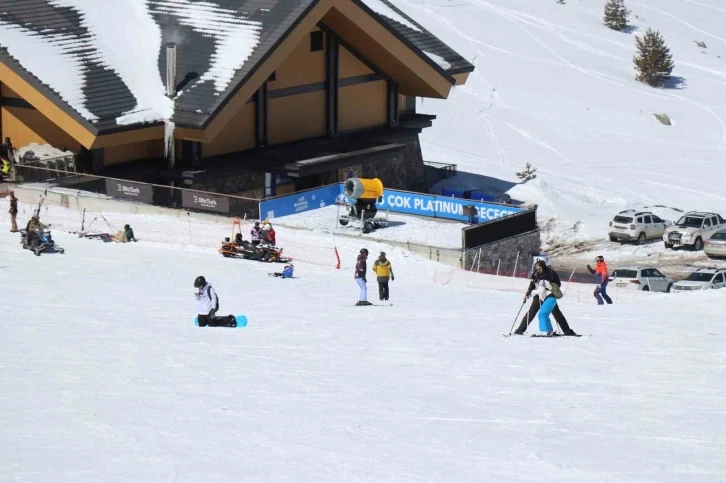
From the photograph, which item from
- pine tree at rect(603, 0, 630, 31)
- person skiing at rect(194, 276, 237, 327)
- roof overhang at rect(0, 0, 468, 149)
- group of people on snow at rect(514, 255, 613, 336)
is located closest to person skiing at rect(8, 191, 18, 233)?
roof overhang at rect(0, 0, 468, 149)

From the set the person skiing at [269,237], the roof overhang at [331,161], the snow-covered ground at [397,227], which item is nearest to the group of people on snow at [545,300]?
the person skiing at [269,237]

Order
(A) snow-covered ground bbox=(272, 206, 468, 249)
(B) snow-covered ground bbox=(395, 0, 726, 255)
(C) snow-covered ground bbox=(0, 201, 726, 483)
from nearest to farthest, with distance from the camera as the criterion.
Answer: (C) snow-covered ground bbox=(0, 201, 726, 483) < (A) snow-covered ground bbox=(272, 206, 468, 249) < (B) snow-covered ground bbox=(395, 0, 726, 255)

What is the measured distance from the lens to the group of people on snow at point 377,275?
2950cm

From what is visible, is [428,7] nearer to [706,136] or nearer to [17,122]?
[706,136]

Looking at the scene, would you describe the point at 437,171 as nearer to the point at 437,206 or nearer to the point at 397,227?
the point at 437,206

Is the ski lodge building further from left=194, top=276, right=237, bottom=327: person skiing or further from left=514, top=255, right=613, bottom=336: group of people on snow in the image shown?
left=514, top=255, right=613, bottom=336: group of people on snow

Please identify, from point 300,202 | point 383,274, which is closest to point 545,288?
point 383,274

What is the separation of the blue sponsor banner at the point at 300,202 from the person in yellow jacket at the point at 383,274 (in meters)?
11.5

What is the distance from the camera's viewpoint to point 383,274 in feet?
98.8

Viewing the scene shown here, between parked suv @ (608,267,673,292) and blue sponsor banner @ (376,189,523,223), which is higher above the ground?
blue sponsor banner @ (376,189,523,223)

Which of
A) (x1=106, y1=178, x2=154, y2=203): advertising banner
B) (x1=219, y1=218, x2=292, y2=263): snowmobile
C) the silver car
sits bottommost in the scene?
(x1=219, y1=218, x2=292, y2=263): snowmobile

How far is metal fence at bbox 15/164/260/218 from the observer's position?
40.1 m

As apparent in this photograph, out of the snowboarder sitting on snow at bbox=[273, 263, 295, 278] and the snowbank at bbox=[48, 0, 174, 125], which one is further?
the snowbank at bbox=[48, 0, 174, 125]

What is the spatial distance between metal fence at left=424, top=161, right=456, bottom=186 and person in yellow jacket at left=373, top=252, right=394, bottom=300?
927 inches
